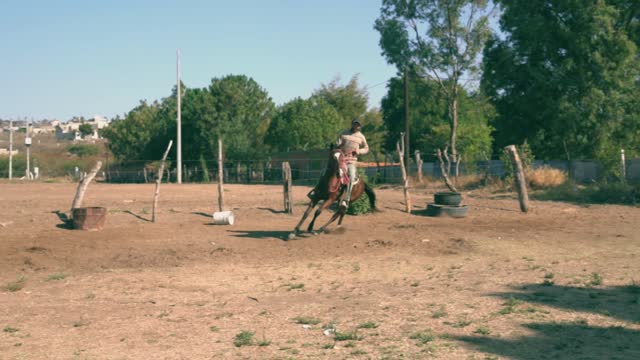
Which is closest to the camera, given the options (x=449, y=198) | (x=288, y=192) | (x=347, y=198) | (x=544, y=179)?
(x=347, y=198)

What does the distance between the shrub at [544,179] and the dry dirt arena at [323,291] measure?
9319 mm

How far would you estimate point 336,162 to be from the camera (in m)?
12.4

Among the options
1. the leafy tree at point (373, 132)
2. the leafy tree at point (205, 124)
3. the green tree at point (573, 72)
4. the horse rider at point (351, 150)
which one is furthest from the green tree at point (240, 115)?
the horse rider at point (351, 150)

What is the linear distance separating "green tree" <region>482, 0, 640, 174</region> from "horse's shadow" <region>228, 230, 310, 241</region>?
2252cm

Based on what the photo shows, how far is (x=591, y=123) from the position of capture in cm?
3195

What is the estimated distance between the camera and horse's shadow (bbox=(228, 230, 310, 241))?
13.2 meters

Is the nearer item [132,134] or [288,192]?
[288,192]

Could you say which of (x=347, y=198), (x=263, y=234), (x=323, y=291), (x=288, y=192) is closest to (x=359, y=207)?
(x=288, y=192)

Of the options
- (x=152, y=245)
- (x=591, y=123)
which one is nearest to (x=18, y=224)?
(x=152, y=245)

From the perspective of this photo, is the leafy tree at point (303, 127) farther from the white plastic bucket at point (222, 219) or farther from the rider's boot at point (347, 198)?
the rider's boot at point (347, 198)

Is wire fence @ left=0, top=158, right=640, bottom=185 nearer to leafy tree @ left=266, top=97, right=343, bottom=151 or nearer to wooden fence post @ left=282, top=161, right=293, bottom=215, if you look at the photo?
wooden fence post @ left=282, top=161, right=293, bottom=215

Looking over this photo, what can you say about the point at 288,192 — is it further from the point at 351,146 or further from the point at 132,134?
the point at 132,134

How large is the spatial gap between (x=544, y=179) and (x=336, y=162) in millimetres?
15132

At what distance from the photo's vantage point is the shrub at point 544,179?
24547 millimetres
